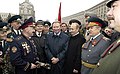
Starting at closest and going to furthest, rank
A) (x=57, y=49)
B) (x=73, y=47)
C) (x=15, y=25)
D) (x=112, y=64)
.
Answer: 1. (x=112, y=64)
2. (x=73, y=47)
3. (x=57, y=49)
4. (x=15, y=25)

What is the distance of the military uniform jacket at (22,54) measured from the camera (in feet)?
16.9

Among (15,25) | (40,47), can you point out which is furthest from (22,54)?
(15,25)

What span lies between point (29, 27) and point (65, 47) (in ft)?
4.62

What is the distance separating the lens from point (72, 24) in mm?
6137

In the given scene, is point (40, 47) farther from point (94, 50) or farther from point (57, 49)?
point (94, 50)

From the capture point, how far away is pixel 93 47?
4918mm

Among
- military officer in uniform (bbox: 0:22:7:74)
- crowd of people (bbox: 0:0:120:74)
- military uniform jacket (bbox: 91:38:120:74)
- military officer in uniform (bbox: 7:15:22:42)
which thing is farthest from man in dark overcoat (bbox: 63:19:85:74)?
military uniform jacket (bbox: 91:38:120:74)

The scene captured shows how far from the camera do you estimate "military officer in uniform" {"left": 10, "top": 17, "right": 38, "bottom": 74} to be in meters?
5.16

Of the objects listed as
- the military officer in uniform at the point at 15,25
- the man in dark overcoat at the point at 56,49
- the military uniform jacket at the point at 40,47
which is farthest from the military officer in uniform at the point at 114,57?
the military officer in uniform at the point at 15,25

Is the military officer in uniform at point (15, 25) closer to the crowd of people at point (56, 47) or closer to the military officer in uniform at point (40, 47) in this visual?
the crowd of people at point (56, 47)

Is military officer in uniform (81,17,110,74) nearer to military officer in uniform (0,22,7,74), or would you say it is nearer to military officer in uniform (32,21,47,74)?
military officer in uniform (32,21,47,74)

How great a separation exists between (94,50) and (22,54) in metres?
1.69

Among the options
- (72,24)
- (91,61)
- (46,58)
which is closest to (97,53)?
(91,61)

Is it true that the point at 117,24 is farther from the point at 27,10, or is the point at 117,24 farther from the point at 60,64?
the point at 27,10
